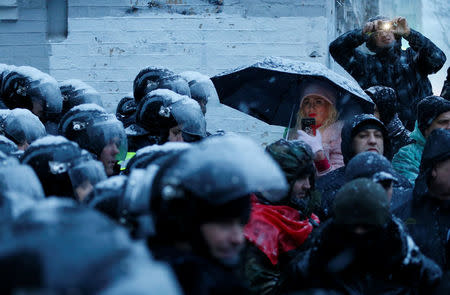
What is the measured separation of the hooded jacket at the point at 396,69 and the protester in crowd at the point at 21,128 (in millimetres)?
2916

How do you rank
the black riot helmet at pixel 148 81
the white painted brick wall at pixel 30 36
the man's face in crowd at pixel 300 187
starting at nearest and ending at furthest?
the man's face in crowd at pixel 300 187 < the black riot helmet at pixel 148 81 < the white painted brick wall at pixel 30 36

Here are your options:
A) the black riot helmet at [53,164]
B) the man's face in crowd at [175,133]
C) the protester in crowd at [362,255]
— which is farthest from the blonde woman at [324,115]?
the black riot helmet at [53,164]

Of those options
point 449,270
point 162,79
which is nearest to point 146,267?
point 449,270

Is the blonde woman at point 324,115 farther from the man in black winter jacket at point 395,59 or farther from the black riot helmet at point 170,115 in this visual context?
the man in black winter jacket at point 395,59

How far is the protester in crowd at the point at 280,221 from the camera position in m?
3.56

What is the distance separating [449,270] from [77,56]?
22.1ft

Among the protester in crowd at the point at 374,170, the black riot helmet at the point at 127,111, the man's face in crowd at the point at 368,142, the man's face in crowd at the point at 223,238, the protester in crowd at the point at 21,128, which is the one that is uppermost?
the man's face in crowd at the point at 223,238

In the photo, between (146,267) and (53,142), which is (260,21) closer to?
(53,142)

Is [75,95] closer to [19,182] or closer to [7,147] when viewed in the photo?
[7,147]

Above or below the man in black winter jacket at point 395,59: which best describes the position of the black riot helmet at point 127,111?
below

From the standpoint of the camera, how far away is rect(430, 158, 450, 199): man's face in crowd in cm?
404

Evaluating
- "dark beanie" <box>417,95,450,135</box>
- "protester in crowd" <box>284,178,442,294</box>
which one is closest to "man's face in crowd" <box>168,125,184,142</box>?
"dark beanie" <box>417,95,450,135</box>

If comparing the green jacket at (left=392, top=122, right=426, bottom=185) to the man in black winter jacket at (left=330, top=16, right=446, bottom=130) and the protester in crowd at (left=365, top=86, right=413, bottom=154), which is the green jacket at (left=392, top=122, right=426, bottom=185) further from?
the man in black winter jacket at (left=330, top=16, right=446, bottom=130)

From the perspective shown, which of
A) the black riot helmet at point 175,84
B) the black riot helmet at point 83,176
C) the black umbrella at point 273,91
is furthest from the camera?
the black riot helmet at point 175,84
